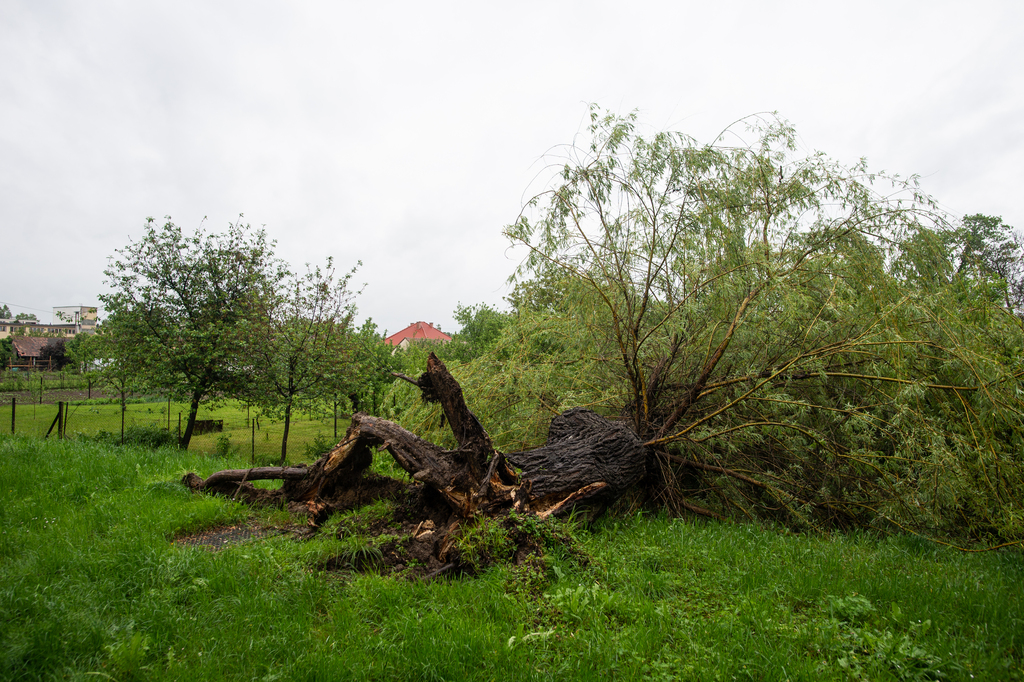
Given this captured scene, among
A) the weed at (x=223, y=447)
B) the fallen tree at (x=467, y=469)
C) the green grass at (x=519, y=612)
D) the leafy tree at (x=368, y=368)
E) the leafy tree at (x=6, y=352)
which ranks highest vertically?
the leafy tree at (x=6, y=352)

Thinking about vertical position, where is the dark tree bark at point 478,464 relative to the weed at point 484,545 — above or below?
above

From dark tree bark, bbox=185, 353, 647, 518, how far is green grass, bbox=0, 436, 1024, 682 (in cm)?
56

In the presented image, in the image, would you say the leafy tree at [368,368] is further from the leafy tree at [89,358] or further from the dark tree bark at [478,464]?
the leafy tree at [89,358]

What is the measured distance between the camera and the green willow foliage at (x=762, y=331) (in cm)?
487

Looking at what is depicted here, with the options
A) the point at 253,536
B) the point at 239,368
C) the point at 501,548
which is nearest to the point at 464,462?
the point at 501,548

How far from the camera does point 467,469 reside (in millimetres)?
4543

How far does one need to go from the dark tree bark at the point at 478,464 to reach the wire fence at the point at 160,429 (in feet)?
21.4

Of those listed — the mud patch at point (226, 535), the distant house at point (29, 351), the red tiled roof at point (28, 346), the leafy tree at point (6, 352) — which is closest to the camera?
the mud patch at point (226, 535)

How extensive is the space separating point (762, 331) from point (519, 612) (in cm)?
399

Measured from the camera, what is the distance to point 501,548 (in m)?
3.83

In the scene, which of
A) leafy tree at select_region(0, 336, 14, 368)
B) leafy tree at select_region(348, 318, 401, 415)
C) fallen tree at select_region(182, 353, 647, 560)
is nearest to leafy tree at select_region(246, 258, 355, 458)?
leafy tree at select_region(348, 318, 401, 415)

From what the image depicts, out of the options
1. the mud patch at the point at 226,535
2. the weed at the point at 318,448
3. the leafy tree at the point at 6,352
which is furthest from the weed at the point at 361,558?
the leafy tree at the point at 6,352

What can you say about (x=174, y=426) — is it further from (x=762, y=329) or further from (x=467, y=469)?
(x=762, y=329)

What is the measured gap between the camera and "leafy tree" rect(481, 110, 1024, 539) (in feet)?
16.0
